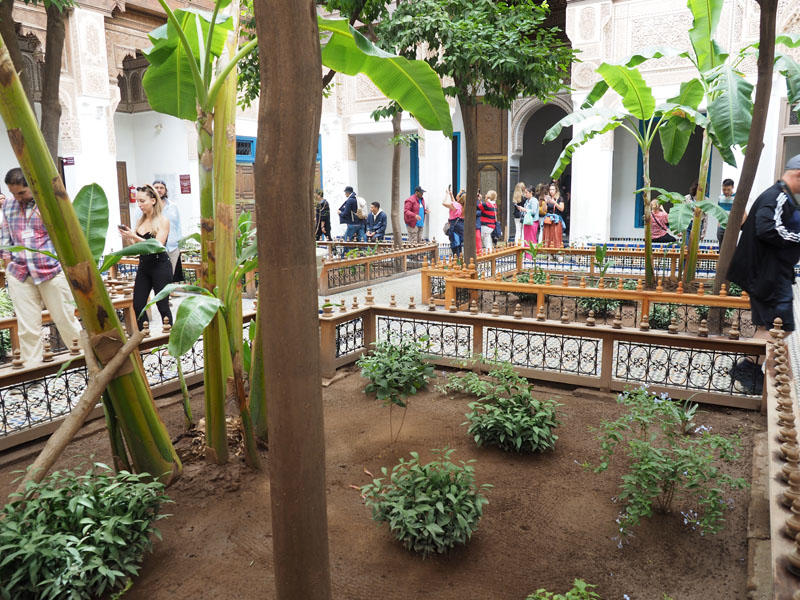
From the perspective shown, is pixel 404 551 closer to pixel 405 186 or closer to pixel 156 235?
pixel 156 235

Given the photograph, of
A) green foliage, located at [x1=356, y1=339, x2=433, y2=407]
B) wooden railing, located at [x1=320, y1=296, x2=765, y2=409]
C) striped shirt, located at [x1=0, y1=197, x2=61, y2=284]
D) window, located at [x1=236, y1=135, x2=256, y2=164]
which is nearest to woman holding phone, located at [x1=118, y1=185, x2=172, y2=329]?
striped shirt, located at [x1=0, y1=197, x2=61, y2=284]

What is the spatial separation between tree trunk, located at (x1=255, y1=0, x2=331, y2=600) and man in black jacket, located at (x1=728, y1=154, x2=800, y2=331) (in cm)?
375

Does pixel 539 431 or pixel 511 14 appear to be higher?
pixel 511 14

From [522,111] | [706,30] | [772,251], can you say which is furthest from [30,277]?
[522,111]

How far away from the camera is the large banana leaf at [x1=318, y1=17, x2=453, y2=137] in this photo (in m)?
2.61

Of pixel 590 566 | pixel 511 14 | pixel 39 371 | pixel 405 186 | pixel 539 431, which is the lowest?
pixel 590 566

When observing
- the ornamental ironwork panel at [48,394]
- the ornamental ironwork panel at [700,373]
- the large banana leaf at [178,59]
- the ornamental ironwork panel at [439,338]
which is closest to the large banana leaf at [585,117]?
the ornamental ironwork panel at [439,338]

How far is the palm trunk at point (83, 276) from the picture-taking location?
2.36 metres

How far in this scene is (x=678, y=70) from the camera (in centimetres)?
1170

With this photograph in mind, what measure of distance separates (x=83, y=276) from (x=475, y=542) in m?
2.11

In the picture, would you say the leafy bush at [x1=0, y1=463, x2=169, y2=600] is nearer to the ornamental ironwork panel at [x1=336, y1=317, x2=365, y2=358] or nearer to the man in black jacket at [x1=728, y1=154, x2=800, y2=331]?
the ornamental ironwork panel at [x1=336, y1=317, x2=365, y2=358]

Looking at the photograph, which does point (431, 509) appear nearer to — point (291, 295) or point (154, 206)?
point (291, 295)

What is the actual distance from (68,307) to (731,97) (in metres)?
5.91

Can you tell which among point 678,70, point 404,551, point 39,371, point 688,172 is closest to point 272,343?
point 404,551
